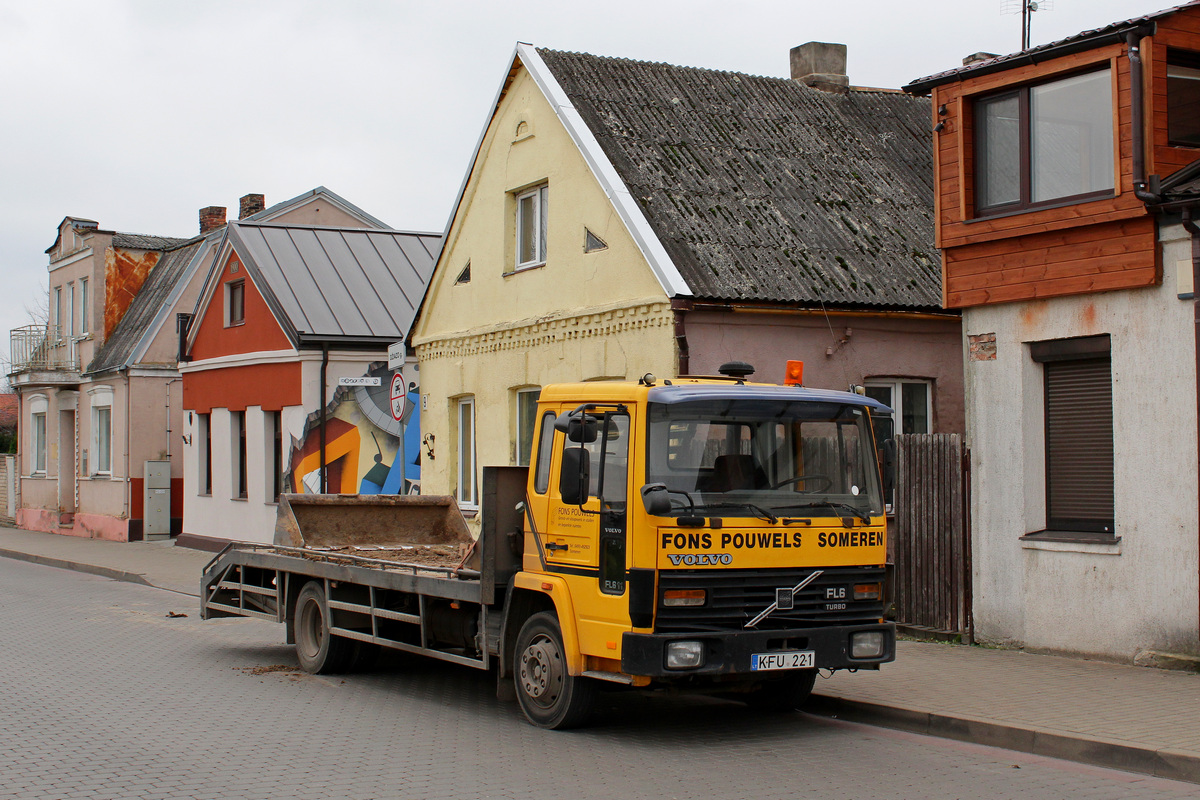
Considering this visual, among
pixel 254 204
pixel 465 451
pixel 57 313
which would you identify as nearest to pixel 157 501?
pixel 57 313

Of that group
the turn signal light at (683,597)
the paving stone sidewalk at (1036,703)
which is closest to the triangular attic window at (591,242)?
the paving stone sidewalk at (1036,703)

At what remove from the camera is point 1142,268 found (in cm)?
1081

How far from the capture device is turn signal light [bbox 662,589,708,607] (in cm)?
815

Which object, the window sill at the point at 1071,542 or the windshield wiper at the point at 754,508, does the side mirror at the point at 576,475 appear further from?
the window sill at the point at 1071,542

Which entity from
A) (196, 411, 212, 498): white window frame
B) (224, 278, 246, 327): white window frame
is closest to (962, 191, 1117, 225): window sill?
(224, 278, 246, 327): white window frame

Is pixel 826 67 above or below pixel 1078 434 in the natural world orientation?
above

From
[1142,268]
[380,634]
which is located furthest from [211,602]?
[1142,268]

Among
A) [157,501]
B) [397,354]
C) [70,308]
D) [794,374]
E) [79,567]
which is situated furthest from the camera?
[70,308]

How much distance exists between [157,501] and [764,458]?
2373cm

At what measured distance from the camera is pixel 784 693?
9703 mm

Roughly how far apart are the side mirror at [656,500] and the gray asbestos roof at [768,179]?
658 cm

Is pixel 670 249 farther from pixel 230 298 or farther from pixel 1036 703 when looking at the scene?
pixel 230 298

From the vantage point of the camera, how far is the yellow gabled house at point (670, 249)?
15023 millimetres

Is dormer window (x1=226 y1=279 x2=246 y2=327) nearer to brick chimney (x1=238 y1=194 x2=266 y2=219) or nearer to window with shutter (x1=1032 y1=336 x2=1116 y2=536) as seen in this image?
brick chimney (x1=238 y1=194 x2=266 y2=219)
